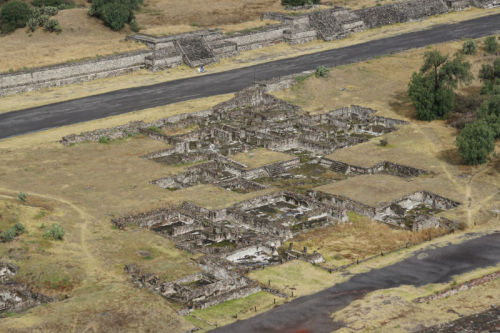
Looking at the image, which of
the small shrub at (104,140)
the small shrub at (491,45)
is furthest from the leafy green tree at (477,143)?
the small shrub at (491,45)

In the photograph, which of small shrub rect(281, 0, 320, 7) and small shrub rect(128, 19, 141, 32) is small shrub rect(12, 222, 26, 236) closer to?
small shrub rect(128, 19, 141, 32)

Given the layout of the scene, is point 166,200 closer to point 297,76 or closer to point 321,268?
point 321,268

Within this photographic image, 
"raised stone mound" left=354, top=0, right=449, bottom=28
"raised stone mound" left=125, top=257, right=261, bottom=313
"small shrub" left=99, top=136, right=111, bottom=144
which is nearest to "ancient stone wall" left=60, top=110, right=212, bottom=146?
"small shrub" left=99, top=136, right=111, bottom=144

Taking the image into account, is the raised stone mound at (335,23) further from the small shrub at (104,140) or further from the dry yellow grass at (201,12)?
the small shrub at (104,140)

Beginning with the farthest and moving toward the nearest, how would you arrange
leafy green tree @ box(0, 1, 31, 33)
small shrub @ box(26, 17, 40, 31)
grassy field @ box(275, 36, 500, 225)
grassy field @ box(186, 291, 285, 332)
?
small shrub @ box(26, 17, 40, 31) → leafy green tree @ box(0, 1, 31, 33) → grassy field @ box(275, 36, 500, 225) → grassy field @ box(186, 291, 285, 332)

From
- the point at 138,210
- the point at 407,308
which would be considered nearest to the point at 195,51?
the point at 138,210

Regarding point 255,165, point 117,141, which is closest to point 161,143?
point 117,141

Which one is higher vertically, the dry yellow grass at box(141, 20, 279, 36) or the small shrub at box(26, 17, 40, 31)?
the small shrub at box(26, 17, 40, 31)
